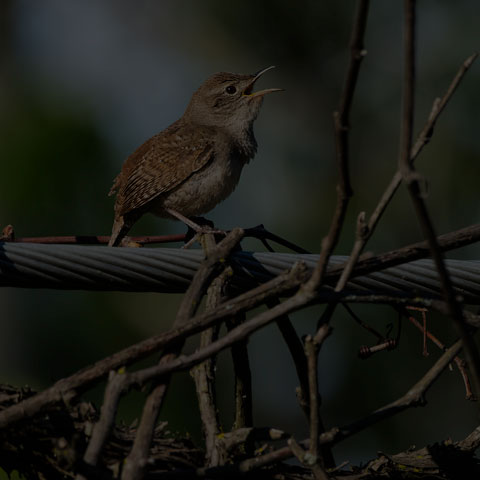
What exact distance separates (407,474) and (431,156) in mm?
8417

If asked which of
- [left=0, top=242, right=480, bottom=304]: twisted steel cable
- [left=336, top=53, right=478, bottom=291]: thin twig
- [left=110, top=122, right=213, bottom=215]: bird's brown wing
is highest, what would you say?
[left=110, top=122, right=213, bottom=215]: bird's brown wing

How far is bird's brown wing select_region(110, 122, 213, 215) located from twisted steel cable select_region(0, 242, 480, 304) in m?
2.94

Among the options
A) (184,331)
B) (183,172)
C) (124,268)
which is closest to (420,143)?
(184,331)

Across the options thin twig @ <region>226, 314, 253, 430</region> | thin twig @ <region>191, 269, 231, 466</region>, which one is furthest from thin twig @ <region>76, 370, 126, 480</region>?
thin twig @ <region>226, 314, 253, 430</region>

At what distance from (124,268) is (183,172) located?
3.02m

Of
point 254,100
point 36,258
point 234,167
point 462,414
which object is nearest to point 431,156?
point 462,414

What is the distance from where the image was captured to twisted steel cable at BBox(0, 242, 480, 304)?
2459 mm

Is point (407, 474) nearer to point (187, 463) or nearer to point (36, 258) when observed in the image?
point (187, 463)

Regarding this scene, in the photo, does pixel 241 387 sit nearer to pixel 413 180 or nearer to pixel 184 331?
pixel 184 331

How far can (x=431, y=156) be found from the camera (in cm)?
1020

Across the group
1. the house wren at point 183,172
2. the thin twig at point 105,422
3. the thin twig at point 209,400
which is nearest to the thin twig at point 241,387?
the thin twig at point 209,400

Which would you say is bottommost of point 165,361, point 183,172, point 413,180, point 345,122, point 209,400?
point 209,400

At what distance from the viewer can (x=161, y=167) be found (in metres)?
5.54

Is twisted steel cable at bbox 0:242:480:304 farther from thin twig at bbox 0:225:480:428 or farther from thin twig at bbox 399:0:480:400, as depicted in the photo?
thin twig at bbox 399:0:480:400
